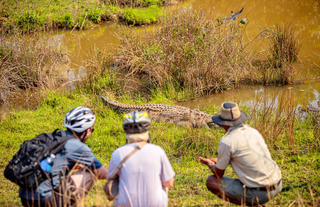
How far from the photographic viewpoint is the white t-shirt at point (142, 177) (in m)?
2.81

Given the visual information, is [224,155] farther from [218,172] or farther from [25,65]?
[25,65]

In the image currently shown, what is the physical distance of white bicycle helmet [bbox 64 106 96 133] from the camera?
339cm

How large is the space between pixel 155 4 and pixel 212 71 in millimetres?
8535

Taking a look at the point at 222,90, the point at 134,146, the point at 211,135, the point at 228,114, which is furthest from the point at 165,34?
the point at 134,146

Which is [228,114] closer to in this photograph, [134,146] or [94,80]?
[134,146]

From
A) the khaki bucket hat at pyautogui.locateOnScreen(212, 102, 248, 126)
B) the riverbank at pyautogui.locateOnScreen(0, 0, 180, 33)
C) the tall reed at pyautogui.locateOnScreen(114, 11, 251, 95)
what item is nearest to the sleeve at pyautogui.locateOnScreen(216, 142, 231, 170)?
the khaki bucket hat at pyautogui.locateOnScreen(212, 102, 248, 126)

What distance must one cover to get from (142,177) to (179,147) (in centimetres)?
275

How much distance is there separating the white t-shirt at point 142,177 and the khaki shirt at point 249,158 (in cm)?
79

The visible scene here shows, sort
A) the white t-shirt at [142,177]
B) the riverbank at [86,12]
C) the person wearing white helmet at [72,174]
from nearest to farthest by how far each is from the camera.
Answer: the white t-shirt at [142,177] → the person wearing white helmet at [72,174] → the riverbank at [86,12]

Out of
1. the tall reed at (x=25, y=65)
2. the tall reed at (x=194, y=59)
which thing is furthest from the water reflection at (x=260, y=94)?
the tall reed at (x=25, y=65)

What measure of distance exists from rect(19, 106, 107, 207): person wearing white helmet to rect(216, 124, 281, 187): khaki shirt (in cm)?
137

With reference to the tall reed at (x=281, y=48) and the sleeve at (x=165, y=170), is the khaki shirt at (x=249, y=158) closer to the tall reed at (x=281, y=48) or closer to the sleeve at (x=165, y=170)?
the sleeve at (x=165, y=170)

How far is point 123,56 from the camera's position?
918 centimetres

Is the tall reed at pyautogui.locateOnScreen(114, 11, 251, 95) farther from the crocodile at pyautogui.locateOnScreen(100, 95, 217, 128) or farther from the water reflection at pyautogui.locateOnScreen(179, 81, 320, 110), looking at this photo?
the crocodile at pyautogui.locateOnScreen(100, 95, 217, 128)
